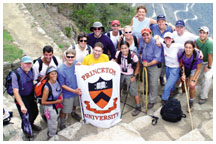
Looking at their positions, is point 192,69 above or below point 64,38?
below

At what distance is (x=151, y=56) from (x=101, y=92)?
68.6 inches

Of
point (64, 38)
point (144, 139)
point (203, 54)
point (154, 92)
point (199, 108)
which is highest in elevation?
point (64, 38)

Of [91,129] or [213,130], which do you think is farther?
[91,129]

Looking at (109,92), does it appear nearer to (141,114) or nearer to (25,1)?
(141,114)

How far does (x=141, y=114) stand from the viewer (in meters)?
6.05

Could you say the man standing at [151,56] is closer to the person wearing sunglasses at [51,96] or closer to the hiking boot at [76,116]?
the hiking boot at [76,116]

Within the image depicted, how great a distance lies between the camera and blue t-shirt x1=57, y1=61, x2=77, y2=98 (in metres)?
4.79

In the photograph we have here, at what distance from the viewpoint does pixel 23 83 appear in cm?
463

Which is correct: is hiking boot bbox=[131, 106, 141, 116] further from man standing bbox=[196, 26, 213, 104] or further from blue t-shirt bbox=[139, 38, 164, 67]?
man standing bbox=[196, 26, 213, 104]

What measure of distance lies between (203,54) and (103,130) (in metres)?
3.20

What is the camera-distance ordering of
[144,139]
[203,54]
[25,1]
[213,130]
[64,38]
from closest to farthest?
[213,130]
[144,139]
[203,54]
[64,38]
[25,1]

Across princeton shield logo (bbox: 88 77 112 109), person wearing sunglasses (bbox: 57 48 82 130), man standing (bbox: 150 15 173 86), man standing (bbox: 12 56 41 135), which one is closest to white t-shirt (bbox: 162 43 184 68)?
man standing (bbox: 150 15 173 86)

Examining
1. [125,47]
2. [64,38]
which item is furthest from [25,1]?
[125,47]

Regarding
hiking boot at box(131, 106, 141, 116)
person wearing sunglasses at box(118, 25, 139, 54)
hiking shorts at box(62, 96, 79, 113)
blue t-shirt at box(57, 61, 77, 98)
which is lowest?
hiking boot at box(131, 106, 141, 116)
